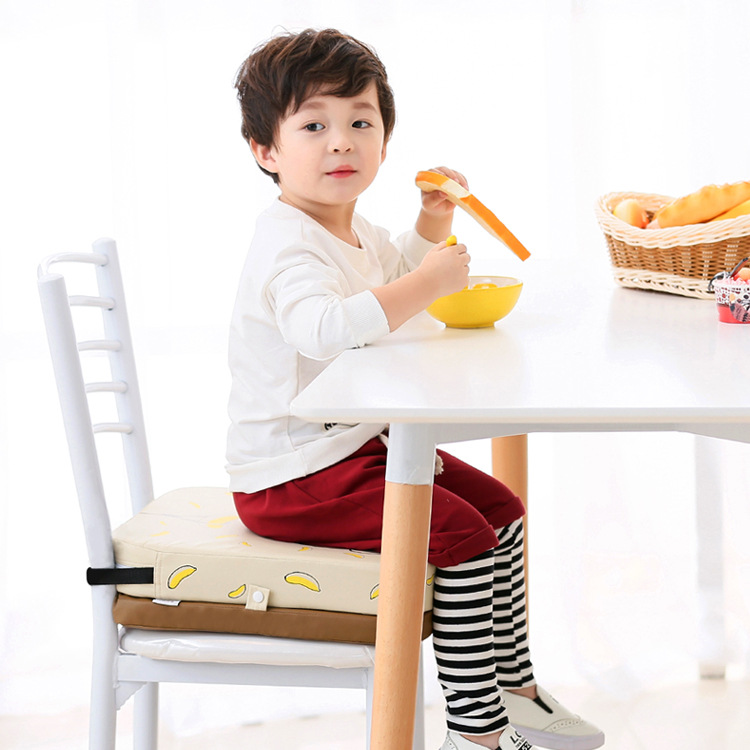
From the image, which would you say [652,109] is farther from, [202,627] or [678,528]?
[202,627]

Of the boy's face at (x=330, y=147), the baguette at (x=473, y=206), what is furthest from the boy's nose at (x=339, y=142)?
the baguette at (x=473, y=206)

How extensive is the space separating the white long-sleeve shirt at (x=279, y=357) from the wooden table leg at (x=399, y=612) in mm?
217

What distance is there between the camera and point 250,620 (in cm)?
95

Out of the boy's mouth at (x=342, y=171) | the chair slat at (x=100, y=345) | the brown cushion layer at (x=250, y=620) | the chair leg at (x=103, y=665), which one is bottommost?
the chair leg at (x=103, y=665)

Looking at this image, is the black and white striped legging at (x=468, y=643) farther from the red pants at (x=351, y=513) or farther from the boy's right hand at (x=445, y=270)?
the boy's right hand at (x=445, y=270)

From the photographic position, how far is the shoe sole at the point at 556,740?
1197 mm

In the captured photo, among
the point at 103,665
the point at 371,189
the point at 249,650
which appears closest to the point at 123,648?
the point at 103,665

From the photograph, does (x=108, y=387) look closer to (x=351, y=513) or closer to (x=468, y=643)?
(x=351, y=513)

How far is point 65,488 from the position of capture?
1932 millimetres

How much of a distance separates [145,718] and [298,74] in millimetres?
777

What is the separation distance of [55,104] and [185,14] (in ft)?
0.94

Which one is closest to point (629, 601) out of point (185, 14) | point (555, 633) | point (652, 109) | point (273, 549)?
point (555, 633)

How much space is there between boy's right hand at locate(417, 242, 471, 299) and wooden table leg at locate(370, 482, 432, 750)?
220 mm

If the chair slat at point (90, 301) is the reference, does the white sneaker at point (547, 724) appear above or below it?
below
